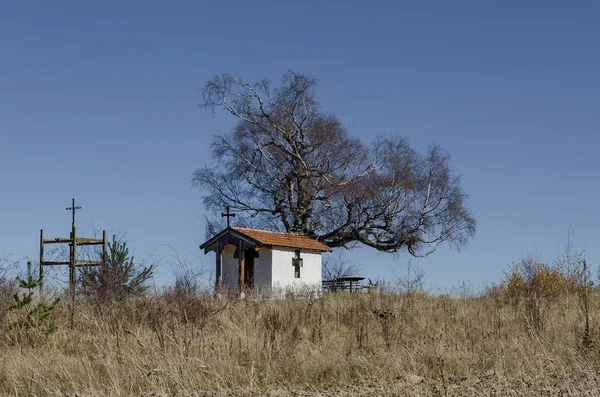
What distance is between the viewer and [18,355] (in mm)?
10773

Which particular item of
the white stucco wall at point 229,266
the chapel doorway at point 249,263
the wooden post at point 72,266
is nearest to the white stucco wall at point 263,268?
the chapel doorway at point 249,263

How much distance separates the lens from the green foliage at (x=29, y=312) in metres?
12.7

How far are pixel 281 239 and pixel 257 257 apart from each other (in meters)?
1.24

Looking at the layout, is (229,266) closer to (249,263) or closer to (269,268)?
(249,263)

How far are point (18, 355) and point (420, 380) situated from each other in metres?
5.98

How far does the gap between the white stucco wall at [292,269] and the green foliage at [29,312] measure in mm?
15228

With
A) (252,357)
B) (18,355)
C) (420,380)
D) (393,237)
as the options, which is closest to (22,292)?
(18,355)

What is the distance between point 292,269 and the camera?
30078 mm

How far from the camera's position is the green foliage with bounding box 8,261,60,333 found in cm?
1266

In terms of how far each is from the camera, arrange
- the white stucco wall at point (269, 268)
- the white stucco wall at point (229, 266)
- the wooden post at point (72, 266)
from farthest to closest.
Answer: the white stucco wall at point (269, 268) → the white stucco wall at point (229, 266) → the wooden post at point (72, 266)

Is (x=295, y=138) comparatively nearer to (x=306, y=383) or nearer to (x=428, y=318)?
(x=428, y=318)

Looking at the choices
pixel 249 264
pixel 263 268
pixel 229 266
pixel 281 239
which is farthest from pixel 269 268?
pixel 229 266

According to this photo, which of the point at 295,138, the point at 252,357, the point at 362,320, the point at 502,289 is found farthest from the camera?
the point at 295,138

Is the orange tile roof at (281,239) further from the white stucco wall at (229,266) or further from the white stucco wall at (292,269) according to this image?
the white stucco wall at (229,266)
